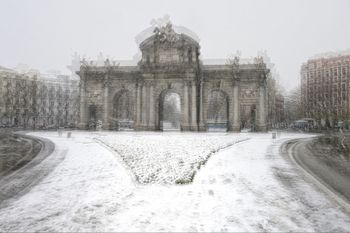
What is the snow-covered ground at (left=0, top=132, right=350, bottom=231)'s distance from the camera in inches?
263

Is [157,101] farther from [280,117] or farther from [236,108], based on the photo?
[280,117]

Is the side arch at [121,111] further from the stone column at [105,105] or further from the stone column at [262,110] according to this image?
the stone column at [262,110]

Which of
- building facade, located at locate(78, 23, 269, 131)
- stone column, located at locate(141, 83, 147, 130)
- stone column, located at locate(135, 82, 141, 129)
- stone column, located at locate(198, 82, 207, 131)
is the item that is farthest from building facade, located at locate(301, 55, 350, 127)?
stone column, located at locate(135, 82, 141, 129)

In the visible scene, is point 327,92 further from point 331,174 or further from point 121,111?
point 331,174

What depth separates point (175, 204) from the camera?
26.3ft

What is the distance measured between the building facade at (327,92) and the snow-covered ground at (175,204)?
5870cm

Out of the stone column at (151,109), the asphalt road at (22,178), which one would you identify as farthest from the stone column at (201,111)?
the asphalt road at (22,178)

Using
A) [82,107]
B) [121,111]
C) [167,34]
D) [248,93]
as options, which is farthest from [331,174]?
[121,111]

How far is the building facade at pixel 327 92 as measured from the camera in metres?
65.1

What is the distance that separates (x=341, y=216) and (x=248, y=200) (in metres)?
2.14

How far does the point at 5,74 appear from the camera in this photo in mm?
91688

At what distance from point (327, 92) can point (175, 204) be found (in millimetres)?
77040

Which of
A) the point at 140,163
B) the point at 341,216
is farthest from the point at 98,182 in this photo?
the point at 341,216

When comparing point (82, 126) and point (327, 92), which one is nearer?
point (82, 126)
